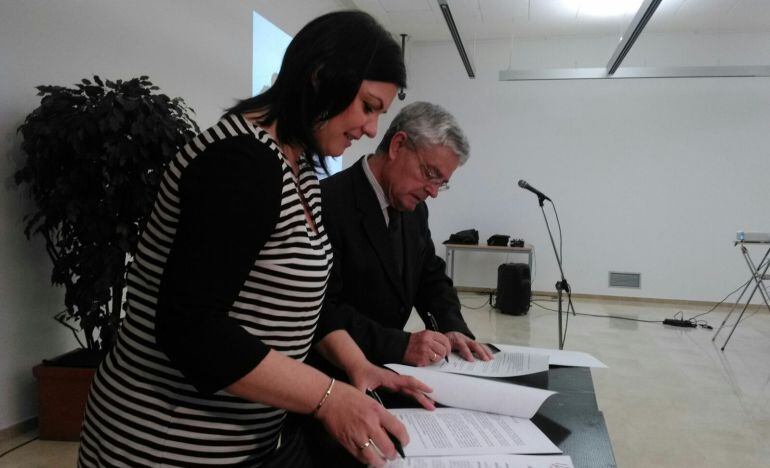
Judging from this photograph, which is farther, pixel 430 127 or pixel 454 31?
pixel 454 31

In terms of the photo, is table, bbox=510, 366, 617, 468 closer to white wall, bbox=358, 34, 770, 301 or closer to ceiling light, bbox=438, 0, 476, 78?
ceiling light, bbox=438, 0, 476, 78

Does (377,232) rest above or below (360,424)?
above

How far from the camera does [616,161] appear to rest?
6.64 metres

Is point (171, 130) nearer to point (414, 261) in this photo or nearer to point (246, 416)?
point (414, 261)

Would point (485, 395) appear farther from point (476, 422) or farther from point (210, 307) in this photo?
point (210, 307)

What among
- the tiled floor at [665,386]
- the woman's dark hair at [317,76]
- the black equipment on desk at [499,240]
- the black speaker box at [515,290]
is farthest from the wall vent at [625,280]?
the woman's dark hair at [317,76]

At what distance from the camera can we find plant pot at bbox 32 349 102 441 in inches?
91.8

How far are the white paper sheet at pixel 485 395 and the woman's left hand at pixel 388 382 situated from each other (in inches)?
1.3

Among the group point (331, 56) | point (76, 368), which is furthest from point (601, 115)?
point (331, 56)

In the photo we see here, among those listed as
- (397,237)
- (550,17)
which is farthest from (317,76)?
(550,17)

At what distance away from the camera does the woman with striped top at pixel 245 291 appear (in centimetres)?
58

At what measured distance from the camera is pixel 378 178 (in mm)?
1579

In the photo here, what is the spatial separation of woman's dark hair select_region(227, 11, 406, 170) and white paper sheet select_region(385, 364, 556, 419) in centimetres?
50

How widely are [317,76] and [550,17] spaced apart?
6.19 m
